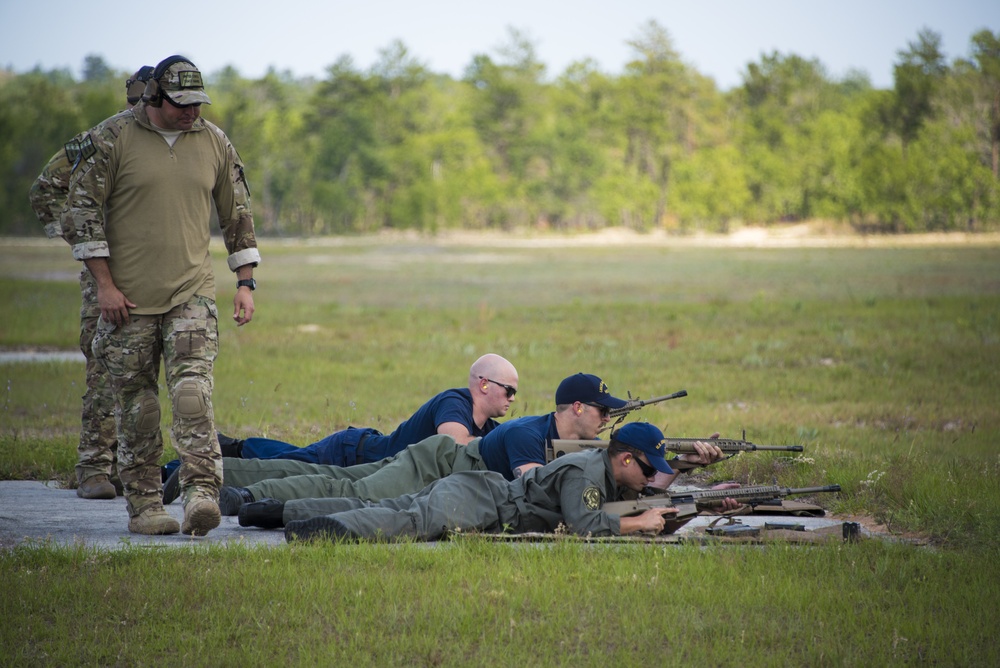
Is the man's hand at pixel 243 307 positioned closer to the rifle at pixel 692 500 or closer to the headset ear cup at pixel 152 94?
the headset ear cup at pixel 152 94

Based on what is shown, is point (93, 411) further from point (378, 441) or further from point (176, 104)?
point (176, 104)

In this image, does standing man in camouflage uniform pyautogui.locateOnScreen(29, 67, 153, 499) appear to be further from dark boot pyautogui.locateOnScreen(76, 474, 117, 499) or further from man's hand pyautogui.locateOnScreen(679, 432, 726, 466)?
man's hand pyautogui.locateOnScreen(679, 432, 726, 466)

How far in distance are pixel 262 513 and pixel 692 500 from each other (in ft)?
8.60

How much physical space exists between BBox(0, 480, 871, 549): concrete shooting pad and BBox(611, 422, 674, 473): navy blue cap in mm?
474

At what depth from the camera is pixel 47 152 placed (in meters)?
89.8

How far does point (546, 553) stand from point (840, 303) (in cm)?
2507

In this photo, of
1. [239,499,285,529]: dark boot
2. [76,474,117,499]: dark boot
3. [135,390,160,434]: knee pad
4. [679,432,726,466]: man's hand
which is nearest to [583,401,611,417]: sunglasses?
[679,432,726,466]: man's hand

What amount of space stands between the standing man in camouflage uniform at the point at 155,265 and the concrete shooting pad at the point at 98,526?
0.24 m

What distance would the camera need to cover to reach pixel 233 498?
7.55 m

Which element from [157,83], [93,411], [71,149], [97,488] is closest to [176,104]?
[157,83]

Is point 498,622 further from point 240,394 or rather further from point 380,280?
point 380,280

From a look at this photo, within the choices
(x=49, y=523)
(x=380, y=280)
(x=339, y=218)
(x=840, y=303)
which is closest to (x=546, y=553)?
(x=49, y=523)

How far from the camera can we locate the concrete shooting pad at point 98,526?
22.1ft

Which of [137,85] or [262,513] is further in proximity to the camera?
[137,85]
